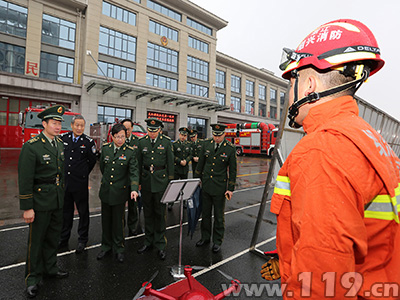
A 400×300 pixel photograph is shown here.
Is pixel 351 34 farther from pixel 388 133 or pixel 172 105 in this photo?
pixel 172 105

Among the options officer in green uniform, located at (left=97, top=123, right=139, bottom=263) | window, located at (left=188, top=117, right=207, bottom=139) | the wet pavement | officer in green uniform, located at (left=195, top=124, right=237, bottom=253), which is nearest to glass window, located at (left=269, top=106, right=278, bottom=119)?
window, located at (left=188, top=117, right=207, bottom=139)

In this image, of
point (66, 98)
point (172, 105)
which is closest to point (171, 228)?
point (66, 98)

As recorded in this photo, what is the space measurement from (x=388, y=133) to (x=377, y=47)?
326 inches

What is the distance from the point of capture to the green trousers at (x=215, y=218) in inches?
162

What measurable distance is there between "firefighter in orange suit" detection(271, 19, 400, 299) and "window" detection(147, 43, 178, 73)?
86.9ft

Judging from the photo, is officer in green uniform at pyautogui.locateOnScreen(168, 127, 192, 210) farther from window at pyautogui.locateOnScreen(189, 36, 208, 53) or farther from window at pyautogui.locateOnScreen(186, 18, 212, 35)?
window at pyautogui.locateOnScreen(186, 18, 212, 35)

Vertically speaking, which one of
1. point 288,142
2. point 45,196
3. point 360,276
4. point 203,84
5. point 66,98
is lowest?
point 45,196

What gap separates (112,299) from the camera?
263cm

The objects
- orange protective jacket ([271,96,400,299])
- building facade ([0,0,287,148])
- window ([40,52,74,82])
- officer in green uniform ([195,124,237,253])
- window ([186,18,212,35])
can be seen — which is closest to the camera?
orange protective jacket ([271,96,400,299])

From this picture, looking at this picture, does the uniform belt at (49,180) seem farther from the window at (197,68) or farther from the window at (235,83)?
the window at (235,83)

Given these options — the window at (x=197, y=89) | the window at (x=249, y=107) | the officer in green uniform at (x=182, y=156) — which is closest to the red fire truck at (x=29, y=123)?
the officer in green uniform at (x=182, y=156)

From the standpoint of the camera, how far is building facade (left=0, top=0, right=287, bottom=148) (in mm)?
19344

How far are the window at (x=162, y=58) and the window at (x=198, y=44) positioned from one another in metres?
3.12

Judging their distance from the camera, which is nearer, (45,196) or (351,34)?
(351,34)
